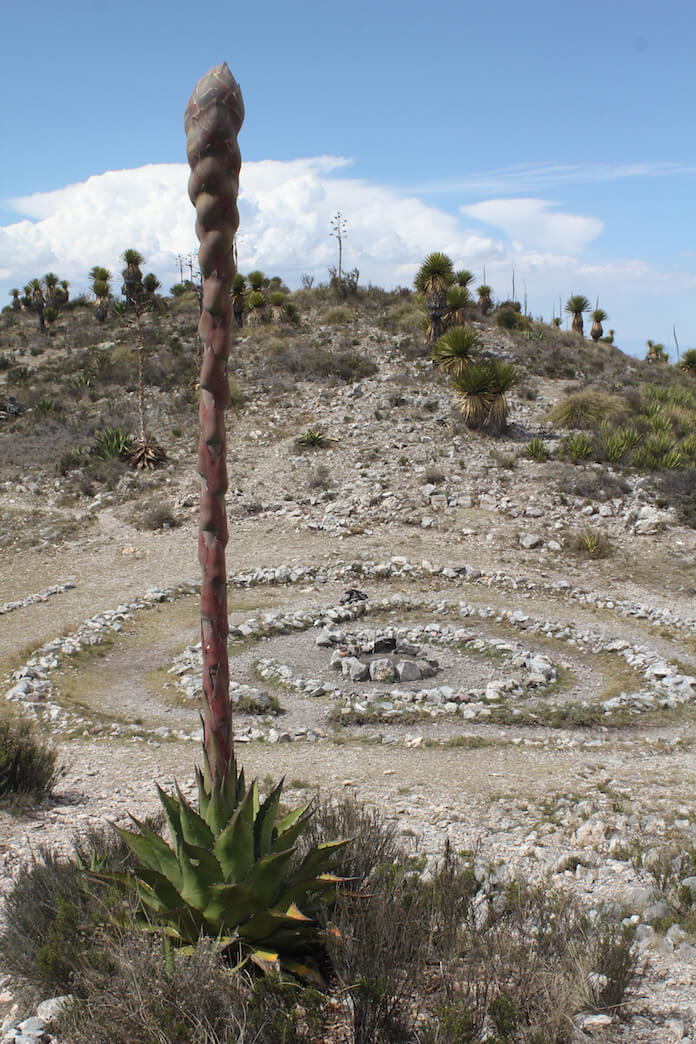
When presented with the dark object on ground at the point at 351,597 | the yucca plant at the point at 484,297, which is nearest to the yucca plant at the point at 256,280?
the yucca plant at the point at 484,297

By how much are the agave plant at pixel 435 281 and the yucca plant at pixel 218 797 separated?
22.5 meters

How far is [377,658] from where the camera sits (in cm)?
1055

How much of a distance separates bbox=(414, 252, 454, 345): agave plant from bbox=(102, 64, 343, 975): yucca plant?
73.9 feet

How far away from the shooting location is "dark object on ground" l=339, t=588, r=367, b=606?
41.6ft

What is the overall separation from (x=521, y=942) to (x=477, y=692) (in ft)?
19.4

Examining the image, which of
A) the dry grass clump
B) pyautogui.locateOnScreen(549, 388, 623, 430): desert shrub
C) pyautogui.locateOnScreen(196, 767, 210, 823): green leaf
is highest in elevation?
pyautogui.locateOnScreen(549, 388, 623, 430): desert shrub

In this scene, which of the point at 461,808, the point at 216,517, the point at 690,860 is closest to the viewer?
the point at 216,517

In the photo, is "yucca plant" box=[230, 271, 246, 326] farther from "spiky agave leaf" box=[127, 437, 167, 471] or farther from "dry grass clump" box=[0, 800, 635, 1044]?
"dry grass clump" box=[0, 800, 635, 1044]

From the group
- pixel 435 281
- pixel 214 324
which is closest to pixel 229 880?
pixel 214 324

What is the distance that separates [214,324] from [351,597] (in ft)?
33.4

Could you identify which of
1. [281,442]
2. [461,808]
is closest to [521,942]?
[461,808]

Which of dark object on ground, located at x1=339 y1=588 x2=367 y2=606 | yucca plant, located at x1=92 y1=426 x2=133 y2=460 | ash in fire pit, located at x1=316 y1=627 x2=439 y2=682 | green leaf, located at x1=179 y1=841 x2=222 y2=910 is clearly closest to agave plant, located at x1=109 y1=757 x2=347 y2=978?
green leaf, located at x1=179 y1=841 x2=222 y2=910

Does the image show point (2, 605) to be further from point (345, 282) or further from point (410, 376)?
point (345, 282)

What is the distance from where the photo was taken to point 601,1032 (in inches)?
118
